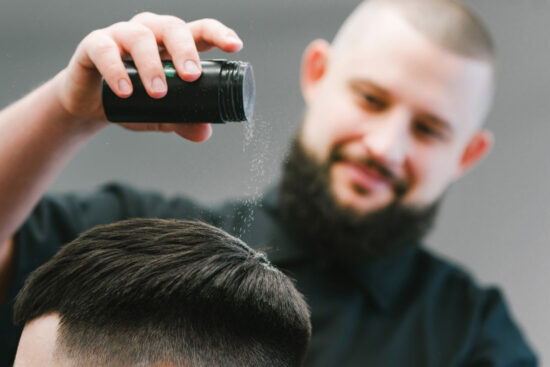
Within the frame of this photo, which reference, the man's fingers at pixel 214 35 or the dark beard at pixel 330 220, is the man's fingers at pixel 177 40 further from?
the dark beard at pixel 330 220

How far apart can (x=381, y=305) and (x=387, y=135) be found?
0.51m

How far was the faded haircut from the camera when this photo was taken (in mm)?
1425

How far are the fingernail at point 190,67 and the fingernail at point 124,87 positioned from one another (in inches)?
2.5

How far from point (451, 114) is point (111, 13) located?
3.34 feet

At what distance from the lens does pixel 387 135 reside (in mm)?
1390

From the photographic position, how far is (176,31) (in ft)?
2.19

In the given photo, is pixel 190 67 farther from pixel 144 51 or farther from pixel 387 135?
pixel 387 135

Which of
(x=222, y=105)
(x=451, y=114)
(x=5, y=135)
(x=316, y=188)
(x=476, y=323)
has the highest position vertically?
(x=222, y=105)

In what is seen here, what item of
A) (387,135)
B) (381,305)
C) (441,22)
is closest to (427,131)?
(387,135)

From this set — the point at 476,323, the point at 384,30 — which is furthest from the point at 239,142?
the point at 476,323

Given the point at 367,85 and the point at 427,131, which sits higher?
the point at 367,85

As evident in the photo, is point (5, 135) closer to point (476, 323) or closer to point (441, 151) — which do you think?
point (441, 151)

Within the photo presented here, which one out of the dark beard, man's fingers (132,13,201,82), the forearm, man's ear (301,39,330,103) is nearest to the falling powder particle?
man's fingers (132,13,201,82)

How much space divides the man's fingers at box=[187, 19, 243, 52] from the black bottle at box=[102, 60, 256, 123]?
4 cm
